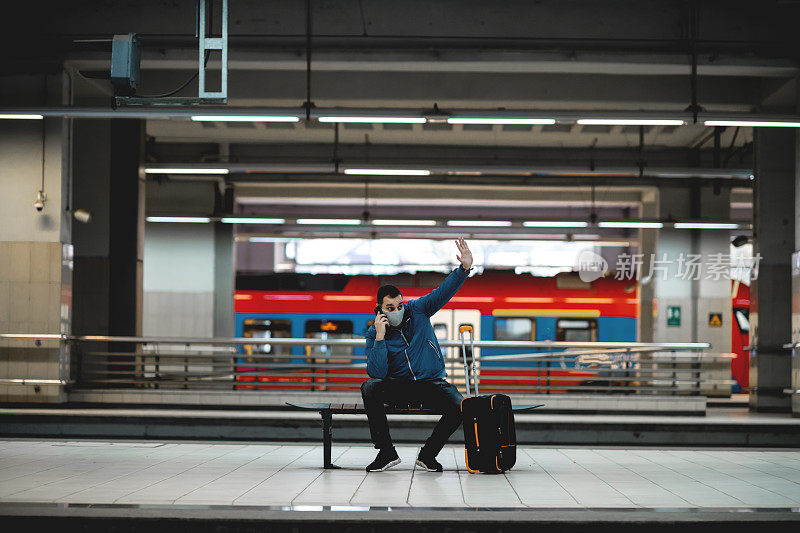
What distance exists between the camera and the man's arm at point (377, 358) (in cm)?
748

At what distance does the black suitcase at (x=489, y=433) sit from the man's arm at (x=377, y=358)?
723 millimetres

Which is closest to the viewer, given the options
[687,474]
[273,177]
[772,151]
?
[687,474]

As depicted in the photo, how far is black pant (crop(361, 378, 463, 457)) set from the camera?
7523mm

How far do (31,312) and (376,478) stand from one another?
790 centimetres

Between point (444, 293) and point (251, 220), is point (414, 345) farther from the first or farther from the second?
point (251, 220)

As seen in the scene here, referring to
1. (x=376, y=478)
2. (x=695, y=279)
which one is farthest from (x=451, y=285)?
(x=695, y=279)

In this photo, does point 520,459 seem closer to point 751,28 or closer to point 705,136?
point 751,28

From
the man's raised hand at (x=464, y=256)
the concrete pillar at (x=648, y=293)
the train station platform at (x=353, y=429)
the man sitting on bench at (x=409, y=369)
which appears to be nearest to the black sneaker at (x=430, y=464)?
the man sitting on bench at (x=409, y=369)

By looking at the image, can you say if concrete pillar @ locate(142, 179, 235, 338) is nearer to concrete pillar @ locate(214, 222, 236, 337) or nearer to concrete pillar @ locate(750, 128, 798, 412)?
concrete pillar @ locate(214, 222, 236, 337)

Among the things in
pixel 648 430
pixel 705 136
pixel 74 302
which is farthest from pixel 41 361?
pixel 705 136

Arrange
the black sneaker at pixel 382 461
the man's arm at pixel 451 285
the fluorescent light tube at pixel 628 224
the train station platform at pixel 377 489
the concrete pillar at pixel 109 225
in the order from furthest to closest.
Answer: the fluorescent light tube at pixel 628 224, the concrete pillar at pixel 109 225, the black sneaker at pixel 382 461, the man's arm at pixel 451 285, the train station platform at pixel 377 489

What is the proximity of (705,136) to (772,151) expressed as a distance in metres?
4.04

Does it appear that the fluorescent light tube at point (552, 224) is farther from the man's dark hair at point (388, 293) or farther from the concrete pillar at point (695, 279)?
the man's dark hair at point (388, 293)

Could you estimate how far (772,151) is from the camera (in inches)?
592
